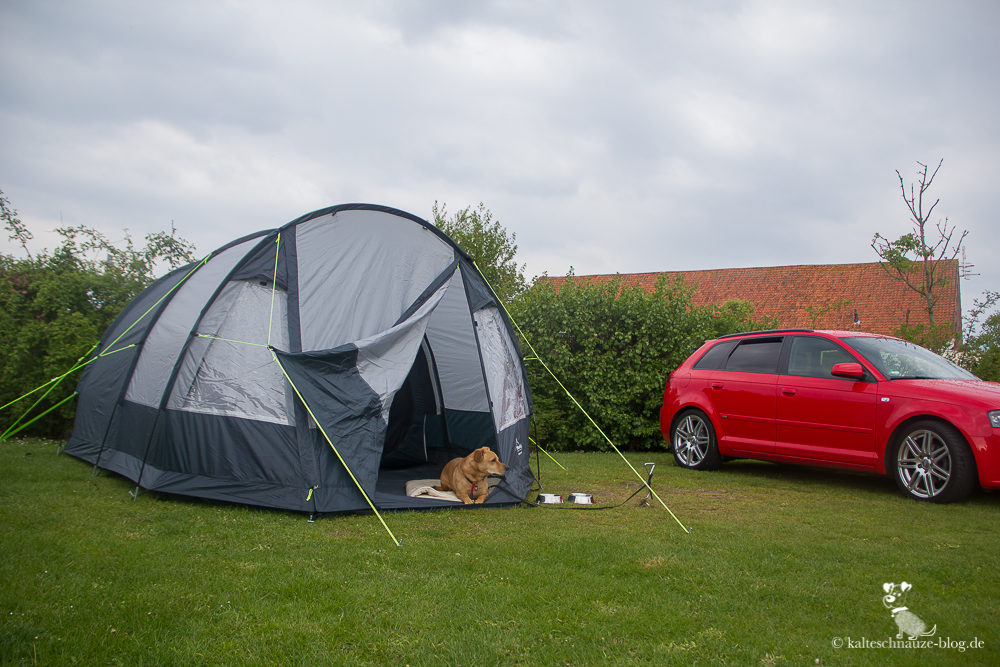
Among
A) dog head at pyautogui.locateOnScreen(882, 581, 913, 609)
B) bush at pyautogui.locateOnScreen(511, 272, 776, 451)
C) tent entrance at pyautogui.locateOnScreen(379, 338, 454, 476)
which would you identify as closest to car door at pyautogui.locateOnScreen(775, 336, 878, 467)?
dog head at pyautogui.locateOnScreen(882, 581, 913, 609)

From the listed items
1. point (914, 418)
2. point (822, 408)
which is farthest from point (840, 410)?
point (914, 418)

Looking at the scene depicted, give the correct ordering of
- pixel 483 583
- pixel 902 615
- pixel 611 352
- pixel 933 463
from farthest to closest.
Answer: pixel 611 352
pixel 933 463
pixel 483 583
pixel 902 615

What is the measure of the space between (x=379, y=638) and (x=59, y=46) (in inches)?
305

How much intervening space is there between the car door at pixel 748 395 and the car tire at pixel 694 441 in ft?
0.73

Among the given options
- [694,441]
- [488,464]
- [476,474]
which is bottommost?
[476,474]

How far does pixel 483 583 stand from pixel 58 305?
369 inches

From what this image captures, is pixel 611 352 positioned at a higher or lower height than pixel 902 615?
higher

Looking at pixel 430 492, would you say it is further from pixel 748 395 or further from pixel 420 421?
pixel 748 395

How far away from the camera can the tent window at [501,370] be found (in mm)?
6262

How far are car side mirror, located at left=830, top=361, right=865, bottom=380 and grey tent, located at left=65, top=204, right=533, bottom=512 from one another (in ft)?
10.3

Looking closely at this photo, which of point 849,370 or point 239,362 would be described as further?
point 849,370

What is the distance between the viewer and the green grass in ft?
8.95

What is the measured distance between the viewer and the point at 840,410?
6305mm

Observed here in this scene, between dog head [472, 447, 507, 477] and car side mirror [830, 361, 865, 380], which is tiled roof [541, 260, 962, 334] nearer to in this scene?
car side mirror [830, 361, 865, 380]
